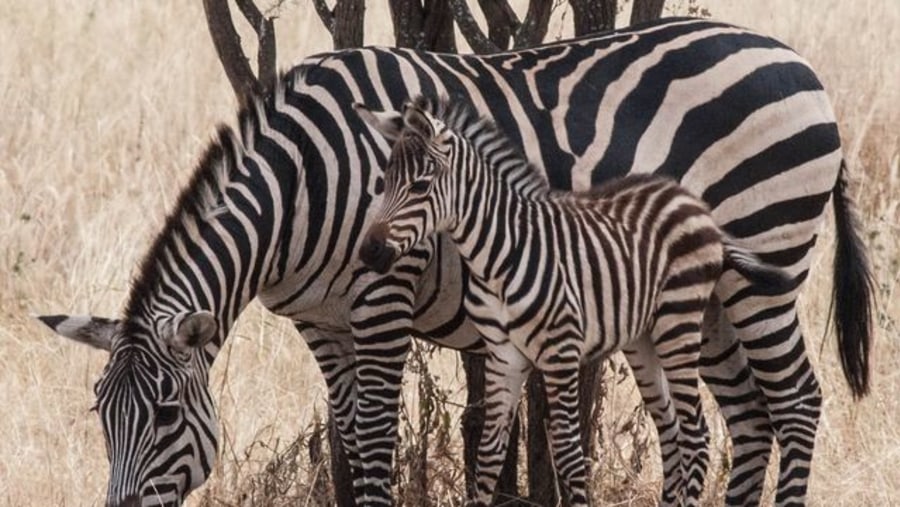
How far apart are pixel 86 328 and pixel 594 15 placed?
8.66 feet

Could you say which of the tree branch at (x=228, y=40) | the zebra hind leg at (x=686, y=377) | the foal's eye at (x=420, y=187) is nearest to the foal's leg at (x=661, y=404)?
the zebra hind leg at (x=686, y=377)

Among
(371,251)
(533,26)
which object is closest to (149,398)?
(371,251)

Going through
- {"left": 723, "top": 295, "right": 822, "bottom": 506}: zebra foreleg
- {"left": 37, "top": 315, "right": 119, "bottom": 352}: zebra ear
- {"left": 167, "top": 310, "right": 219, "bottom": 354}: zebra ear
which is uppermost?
{"left": 167, "top": 310, "right": 219, "bottom": 354}: zebra ear

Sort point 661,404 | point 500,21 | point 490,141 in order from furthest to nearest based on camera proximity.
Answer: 1. point 500,21
2. point 661,404
3. point 490,141

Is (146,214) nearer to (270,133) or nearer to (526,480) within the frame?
(526,480)

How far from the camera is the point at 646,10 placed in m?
6.63

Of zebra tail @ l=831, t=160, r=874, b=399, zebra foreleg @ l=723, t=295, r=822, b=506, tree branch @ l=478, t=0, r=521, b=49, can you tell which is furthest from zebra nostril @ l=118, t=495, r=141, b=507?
zebra tail @ l=831, t=160, r=874, b=399

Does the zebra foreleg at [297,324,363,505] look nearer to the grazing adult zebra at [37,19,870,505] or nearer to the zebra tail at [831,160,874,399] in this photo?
the grazing adult zebra at [37,19,870,505]

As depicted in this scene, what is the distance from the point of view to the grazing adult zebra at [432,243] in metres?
4.93

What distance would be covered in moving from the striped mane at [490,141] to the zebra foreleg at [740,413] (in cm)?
136

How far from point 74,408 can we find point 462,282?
2708 millimetres

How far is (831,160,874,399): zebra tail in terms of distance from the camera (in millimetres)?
6355

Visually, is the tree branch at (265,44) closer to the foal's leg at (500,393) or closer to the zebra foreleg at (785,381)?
the foal's leg at (500,393)

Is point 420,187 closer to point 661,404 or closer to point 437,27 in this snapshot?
point 661,404
